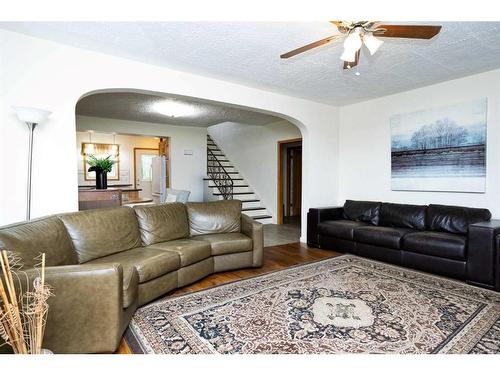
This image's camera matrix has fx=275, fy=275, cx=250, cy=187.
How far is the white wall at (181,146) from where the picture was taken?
6.35 m

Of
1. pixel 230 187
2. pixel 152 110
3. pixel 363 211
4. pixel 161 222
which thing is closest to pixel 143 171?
pixel 230 187

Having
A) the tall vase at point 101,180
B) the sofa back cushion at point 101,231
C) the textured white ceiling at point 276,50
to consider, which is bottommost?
the sofa back cushion at point 101,231

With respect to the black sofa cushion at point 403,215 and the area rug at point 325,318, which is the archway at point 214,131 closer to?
the black sofa cushion at point 403,215

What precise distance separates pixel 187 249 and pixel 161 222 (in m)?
0.64

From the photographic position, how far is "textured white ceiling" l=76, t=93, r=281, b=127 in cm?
462

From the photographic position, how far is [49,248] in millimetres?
2121

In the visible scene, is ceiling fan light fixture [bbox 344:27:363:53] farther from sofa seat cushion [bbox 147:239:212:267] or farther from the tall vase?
the tall vase

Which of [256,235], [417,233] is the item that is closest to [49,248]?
[256,235]

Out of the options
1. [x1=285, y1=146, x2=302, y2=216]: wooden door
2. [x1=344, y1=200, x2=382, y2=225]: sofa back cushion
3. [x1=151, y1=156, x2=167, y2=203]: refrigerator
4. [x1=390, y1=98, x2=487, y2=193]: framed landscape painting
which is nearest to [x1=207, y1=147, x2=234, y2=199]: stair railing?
[x1=151, y1=156, x2=167, y2=203]: refrigerator

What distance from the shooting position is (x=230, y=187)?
714 cm

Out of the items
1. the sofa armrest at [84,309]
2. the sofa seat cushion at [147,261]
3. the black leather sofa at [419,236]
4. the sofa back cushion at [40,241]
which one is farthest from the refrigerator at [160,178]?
the sofa armrest at [84,309]

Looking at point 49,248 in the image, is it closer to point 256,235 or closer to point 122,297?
point 122,297

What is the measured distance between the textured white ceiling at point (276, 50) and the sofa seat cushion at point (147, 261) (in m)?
2.06

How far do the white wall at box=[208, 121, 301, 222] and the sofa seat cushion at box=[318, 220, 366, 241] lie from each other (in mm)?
2531
